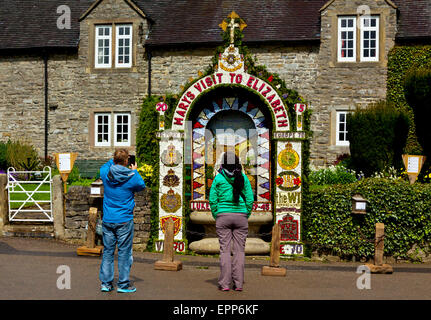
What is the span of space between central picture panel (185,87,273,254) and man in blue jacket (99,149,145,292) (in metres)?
4.69

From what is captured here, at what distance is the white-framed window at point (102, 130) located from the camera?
76.3 ft

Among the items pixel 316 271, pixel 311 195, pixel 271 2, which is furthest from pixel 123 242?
pixel 271 2

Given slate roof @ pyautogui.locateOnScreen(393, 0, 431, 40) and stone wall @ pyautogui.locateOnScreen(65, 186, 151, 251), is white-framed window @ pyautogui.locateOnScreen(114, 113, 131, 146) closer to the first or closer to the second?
stone wall @ pyautogui.locateOnScreen(65, 186, 151, 251)

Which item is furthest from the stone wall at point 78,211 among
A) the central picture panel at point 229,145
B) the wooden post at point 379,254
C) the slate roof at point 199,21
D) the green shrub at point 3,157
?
the slate roof at point 199,21

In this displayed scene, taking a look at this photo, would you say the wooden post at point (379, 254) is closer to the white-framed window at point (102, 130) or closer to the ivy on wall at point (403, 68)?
the ivy on wall at point (403, 68)

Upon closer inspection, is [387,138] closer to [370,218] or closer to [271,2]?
[370,218]

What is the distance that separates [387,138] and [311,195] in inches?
253

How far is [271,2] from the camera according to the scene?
76.0 ft

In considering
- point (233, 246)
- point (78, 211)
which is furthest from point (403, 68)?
point (233, 246)

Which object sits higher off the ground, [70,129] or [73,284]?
[70,129]

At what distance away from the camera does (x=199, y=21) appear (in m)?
23.0

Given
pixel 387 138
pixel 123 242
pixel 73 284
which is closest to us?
pixel 123 242

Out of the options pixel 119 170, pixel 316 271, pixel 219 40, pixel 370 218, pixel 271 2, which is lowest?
pixel 316 271
